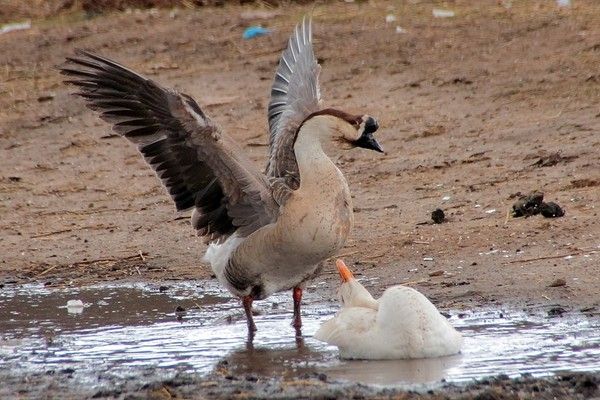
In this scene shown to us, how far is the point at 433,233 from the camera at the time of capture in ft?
32.7

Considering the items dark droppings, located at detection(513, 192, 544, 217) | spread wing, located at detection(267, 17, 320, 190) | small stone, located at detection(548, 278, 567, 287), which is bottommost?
small stone, located at detection(548, 278, 567, 287)

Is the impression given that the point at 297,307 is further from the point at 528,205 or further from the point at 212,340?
the point at 528,205

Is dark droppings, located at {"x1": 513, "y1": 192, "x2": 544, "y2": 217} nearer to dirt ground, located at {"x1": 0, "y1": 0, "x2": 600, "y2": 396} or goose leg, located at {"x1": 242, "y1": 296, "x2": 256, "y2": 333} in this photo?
dirt ground, located at {"x1": 0, "y1": 0, "x2": 600, "y2": 396}

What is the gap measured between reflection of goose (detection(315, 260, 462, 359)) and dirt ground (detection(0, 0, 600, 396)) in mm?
1237

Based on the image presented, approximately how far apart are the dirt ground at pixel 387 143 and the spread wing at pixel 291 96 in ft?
3.28

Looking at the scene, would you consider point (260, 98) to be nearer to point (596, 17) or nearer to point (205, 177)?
point (596, 17)

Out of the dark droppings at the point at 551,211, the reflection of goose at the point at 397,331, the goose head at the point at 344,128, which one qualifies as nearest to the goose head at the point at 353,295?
the reflection of goose at the point at 397,331

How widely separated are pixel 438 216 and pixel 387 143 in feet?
6.37

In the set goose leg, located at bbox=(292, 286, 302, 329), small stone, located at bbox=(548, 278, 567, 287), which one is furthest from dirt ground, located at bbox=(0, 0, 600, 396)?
goose leg, located at bbox=(292, 286, 302, 329)

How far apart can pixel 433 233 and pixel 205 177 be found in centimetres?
212

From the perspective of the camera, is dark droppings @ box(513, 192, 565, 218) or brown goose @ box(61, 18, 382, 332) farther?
dark droppings @ box(513, 192, 565, 218)

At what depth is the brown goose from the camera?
8.09 metres

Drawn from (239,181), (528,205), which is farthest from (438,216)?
(239,181)

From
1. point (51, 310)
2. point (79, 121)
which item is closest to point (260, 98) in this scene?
point (79, 121)
